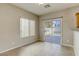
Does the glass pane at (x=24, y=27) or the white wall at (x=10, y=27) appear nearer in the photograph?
the white wall at (x=10, y=27)

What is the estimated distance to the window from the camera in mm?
1294

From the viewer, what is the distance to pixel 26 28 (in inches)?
52.0

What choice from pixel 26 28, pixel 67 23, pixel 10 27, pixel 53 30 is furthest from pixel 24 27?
pixel 67 23

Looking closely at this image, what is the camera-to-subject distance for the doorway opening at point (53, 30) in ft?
4.27

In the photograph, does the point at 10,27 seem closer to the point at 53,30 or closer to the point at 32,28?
the point at 32,28

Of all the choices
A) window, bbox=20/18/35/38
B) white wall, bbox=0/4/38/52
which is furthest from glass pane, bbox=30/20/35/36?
white wall, bbox=0/4/38/52

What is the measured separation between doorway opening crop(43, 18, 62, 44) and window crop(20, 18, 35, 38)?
0.58ft

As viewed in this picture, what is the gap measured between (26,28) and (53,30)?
0.37 m

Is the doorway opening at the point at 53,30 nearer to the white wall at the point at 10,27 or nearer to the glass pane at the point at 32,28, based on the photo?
the glass pane at the point at 32,28

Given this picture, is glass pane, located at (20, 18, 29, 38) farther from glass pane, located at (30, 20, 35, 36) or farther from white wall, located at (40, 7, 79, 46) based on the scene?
white wall, located at (40, 7, 79, 46)

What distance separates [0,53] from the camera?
1090mm

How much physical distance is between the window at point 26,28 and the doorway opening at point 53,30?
0.18m

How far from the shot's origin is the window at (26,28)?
1.29m

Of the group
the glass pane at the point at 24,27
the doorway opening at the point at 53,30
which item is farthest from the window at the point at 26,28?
the doorway opening at the point at 53,30
